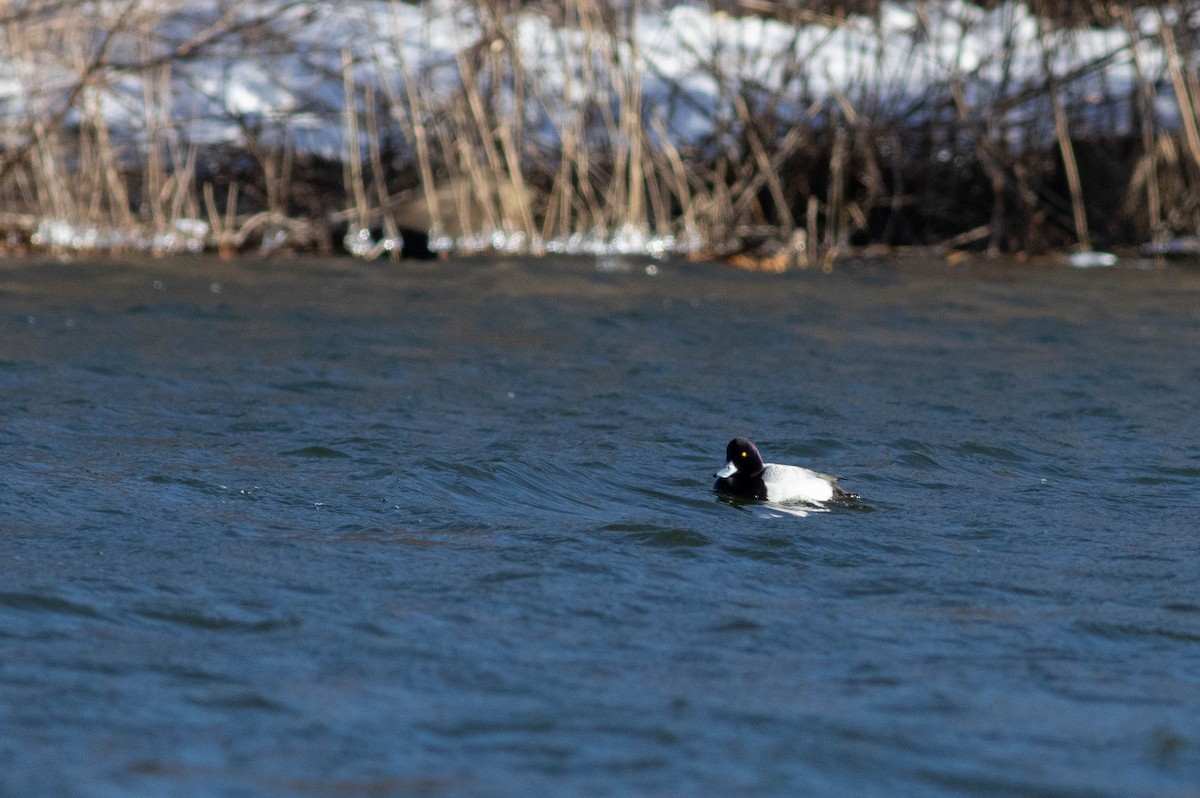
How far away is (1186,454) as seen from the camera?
23.7 feet

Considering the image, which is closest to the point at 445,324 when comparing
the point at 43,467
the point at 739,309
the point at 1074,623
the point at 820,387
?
the point at 739,309

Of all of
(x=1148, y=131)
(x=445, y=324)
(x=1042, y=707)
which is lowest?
Answer: (x=1042, y=707)

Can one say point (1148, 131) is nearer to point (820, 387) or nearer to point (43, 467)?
point (820, 387)

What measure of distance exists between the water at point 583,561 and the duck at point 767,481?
0.20 meters

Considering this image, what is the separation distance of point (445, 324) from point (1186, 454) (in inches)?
200

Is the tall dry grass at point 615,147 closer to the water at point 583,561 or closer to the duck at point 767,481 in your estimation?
the water at point 583,561

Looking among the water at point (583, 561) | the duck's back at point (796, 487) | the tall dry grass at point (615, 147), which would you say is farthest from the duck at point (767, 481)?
the tall dry grass at point (615, 147)

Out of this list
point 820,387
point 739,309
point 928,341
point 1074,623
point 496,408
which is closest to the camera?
point 1074,623

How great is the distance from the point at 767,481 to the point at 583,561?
1183 millimetres

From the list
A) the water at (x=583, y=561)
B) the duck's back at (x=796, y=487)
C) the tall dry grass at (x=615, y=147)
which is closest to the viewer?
the water at (x=583, y=561)

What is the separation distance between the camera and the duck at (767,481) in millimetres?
6180

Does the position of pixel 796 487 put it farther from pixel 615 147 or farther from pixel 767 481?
pixel 615 147

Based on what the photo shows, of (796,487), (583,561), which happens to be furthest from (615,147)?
(583,561)

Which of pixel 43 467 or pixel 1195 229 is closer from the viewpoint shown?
pixel 43 467
